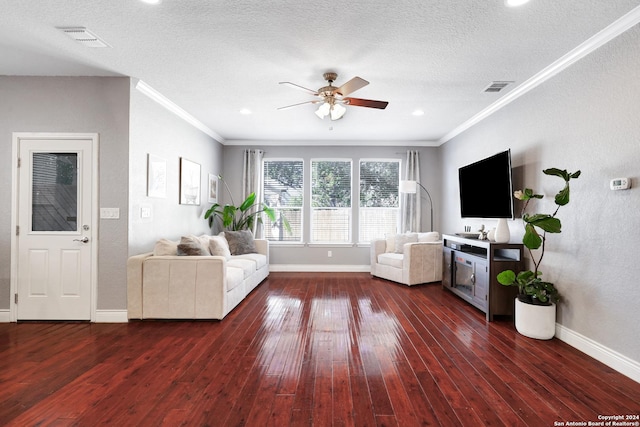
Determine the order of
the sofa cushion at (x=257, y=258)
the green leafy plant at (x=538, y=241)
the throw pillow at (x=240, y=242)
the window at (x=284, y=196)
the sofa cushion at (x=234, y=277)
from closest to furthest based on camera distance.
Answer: the green leafy plant at (x=538, y=241) → the sofa cushion at (x=234, y=277) → the sofa cushion at (x=257, y=258) → the throw pillow at (x=240, y=242) → the window at (x=284, y=196)

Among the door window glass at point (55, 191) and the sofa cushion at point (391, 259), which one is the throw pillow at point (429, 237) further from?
the door window glass at point (55, 191)

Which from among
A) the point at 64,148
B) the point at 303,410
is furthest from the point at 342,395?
the point at 64,148

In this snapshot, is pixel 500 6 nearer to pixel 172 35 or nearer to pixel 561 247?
A: pixel 561 247

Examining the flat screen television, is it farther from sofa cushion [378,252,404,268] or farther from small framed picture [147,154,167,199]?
small framed picture [147,154,167,199]

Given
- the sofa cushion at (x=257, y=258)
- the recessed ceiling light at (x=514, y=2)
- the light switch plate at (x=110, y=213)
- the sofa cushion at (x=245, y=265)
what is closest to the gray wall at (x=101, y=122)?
the light switch plate at (x=110, y=213)

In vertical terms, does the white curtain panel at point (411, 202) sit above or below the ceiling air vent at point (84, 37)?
below

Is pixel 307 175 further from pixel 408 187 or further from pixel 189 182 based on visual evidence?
pixel 189 182

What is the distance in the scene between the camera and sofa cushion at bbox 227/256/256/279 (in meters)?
4.39

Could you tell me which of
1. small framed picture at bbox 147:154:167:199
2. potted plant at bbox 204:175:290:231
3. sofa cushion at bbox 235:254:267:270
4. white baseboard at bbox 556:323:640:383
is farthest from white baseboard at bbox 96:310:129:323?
white baseboard at bbox 556:323:640:383

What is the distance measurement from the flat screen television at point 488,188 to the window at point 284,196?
3.16 meters

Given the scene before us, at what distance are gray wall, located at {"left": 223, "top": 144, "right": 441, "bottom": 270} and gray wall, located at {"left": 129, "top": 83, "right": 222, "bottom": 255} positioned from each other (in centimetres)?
98

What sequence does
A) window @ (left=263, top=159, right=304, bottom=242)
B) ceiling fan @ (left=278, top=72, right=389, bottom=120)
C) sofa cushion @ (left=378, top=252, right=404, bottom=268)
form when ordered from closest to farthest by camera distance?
ceiling fan @ (left=278, top=72, right=389, bottom=120)
sofa cushion @ (left=378, top=252, right=404, bottom=268)
window @ (left=263, top=159, right=304, bottom=242)

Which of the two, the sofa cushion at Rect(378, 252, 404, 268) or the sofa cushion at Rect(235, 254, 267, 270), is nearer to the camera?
the sofa cushion at Rect(235, 254, 267, 270)

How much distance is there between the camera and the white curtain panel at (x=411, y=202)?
20.7 ft
